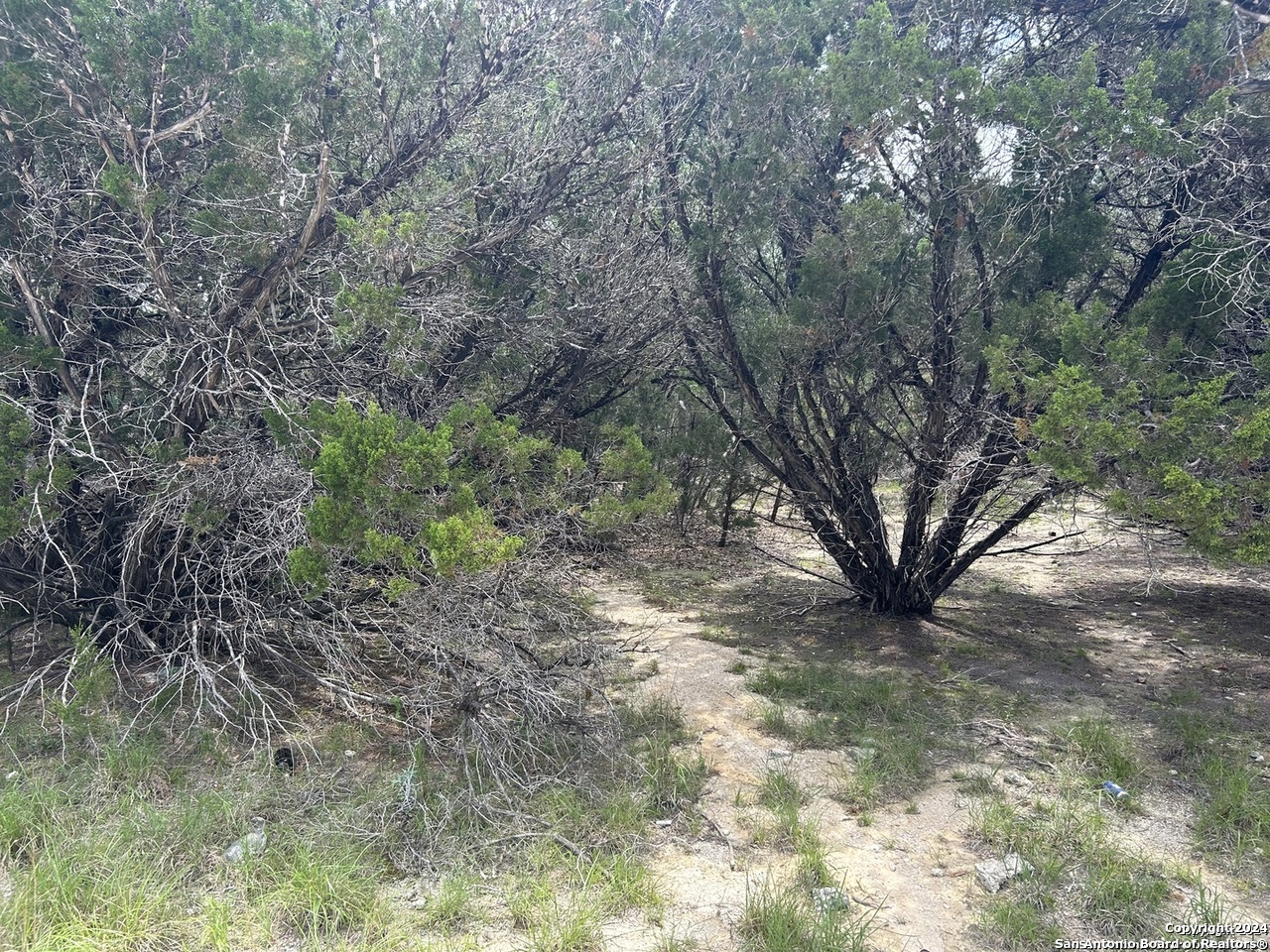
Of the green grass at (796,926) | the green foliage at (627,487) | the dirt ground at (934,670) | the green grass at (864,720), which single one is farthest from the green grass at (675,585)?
the green grass at (796,926)

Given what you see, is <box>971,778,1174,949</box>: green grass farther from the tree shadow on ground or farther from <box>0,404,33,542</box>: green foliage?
<box>0,404,33,542</box>: green foliage

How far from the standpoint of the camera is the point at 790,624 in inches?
294

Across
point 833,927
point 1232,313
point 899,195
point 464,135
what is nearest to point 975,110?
point 899,195

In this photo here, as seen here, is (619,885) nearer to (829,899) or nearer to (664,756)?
(829,899)

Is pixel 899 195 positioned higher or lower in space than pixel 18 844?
higher

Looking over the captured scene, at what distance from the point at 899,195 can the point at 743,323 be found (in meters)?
1.57

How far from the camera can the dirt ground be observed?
130 inches

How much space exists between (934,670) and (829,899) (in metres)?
3.29

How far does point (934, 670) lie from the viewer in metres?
6.08

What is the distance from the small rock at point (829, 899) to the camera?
308 centimetres

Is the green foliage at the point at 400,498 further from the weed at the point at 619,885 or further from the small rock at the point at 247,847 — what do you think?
the weed at the point at 619,885

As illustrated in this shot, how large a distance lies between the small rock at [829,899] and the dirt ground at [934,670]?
0.36 ft

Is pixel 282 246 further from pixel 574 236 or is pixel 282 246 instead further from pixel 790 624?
pixel 790 624

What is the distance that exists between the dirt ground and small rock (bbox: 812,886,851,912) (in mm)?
111
